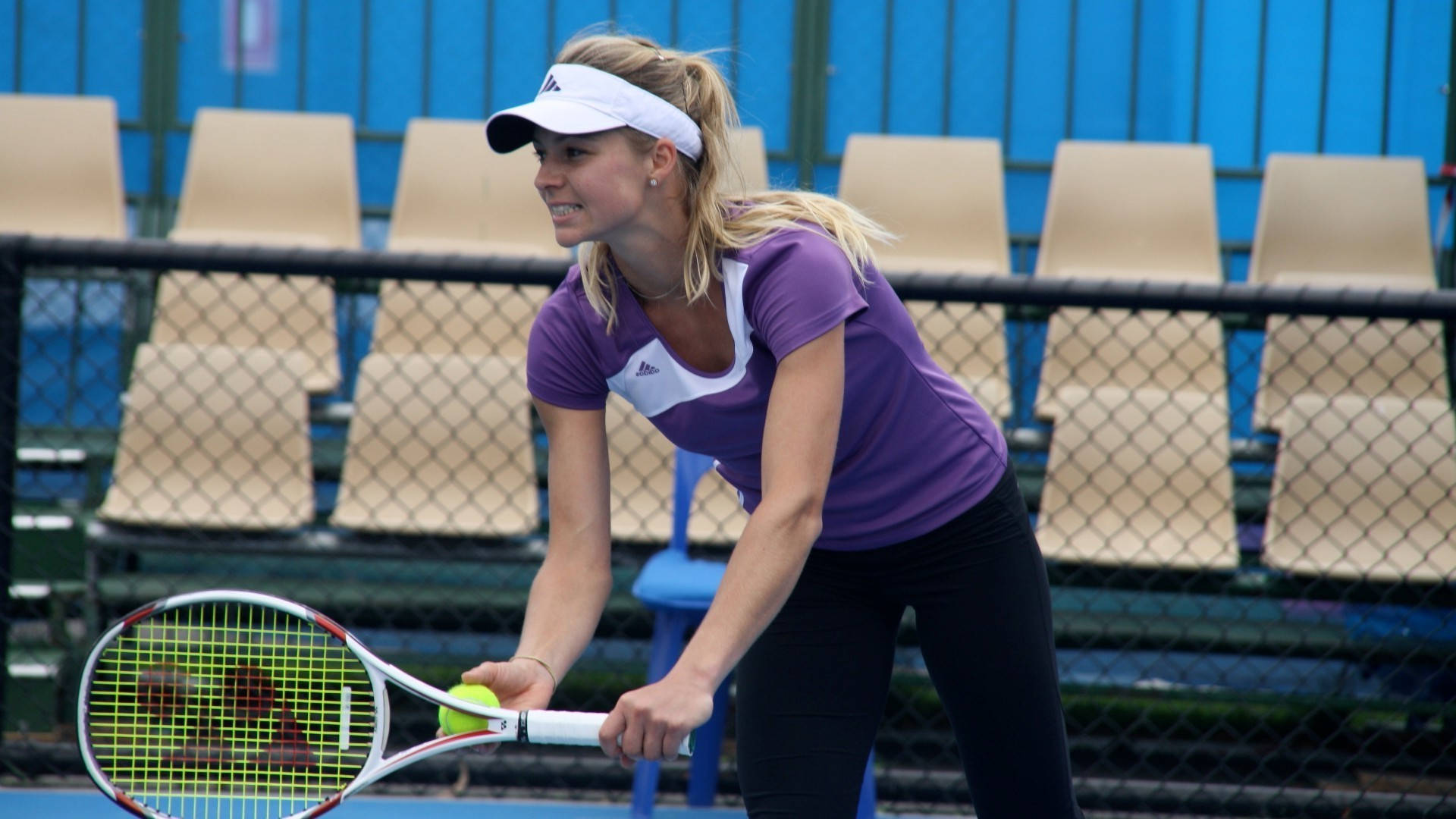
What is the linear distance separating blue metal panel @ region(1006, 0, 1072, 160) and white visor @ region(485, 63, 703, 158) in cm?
357

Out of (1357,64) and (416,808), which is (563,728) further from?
(1357,64)

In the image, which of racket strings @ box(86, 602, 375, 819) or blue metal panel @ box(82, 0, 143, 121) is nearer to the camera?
racket strings @ box(86, 602, 375, 819)

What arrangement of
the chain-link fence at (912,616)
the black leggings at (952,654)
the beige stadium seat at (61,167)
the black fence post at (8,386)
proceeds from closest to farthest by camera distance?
1. the black leggings at (952,654)
2. the black fence post at (8,386)
3. the chain-link fence at (912,616)
4. the beige stadium seat at (61,167)

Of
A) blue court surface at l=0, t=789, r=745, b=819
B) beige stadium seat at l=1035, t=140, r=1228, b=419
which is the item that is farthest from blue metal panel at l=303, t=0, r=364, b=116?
blue court surface at l=0, t=789, r=745, b=819

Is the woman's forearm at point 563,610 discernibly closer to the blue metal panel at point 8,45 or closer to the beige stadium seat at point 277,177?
the beige stadium seat at point 277,177

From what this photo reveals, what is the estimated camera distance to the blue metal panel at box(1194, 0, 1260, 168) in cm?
495

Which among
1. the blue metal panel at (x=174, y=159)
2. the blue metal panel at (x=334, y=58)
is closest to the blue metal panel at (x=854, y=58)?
the blue metal panel at (x=334, y=58)

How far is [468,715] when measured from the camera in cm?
163

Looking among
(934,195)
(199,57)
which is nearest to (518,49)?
(199,57)

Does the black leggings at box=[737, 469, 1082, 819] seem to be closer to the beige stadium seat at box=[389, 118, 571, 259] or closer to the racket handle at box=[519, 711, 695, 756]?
the racket handle at box=[519, 711, 695, 756]

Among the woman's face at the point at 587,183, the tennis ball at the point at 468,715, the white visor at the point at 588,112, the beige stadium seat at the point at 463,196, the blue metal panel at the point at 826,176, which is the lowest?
the tennis ball at the point at 468,715

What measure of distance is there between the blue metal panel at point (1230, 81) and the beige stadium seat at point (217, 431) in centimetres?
337

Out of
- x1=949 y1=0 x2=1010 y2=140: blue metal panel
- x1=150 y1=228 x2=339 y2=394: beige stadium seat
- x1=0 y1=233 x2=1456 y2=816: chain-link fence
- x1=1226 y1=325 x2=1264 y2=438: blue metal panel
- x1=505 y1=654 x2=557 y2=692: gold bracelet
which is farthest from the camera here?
x1=949 y1=0 x2=1010 y2=140: blue metal panel

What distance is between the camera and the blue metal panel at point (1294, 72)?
16.2 feet
